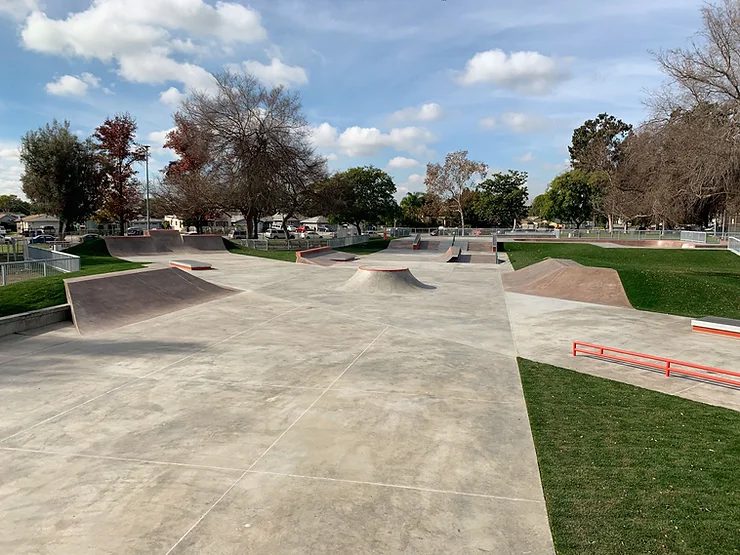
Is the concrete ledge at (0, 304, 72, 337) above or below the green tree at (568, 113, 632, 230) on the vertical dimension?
below

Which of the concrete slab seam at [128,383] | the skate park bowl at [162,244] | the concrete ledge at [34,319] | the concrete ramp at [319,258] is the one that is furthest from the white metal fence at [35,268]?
the skate park bowl at [162,244]

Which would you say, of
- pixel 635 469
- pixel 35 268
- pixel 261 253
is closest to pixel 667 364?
pixel 635 469

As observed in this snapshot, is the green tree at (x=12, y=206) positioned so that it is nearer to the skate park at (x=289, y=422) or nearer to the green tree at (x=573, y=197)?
the green tree at (x=573, y=197)

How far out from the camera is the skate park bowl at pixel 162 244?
36.3 meters

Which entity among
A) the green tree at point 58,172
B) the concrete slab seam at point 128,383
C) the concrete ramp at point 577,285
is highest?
the green tree at point 58,172

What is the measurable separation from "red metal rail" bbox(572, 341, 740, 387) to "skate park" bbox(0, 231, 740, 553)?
25cm

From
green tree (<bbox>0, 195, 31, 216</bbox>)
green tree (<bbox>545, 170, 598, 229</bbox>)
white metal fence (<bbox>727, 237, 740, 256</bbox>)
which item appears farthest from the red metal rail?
green tree (<bbox>0, 195, 31, 216</bbox>)

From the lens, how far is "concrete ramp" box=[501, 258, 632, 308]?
→ 57.8ft

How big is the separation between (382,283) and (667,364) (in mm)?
11694

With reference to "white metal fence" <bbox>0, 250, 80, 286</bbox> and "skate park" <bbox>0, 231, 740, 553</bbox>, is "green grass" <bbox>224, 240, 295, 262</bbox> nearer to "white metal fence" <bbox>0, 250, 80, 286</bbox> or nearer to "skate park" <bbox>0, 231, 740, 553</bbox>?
"white metal fence" <bbox>0, 250, 80, 286</bbox>

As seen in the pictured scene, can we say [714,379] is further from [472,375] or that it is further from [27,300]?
[27,300]

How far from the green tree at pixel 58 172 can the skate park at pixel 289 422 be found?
3278cm

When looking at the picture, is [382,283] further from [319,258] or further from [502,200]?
[502,200]

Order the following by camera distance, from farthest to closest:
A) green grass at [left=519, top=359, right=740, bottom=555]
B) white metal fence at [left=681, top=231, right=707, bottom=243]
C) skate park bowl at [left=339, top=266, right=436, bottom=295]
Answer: white metal fence at [left=681, top=231, right=707, bottom=243]
skate park bowl at [left=339, top=266, right=436, bottom=295]
green grass at [left=519, top=359, right=740, bottom=555]
